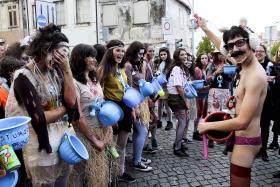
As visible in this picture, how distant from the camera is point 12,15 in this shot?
26.4m

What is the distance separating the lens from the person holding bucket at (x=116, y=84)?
3.93 metres

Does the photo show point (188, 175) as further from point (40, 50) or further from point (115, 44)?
point (40, 50)

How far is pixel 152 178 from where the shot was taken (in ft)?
14.3

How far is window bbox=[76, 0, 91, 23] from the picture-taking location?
24.4 metres

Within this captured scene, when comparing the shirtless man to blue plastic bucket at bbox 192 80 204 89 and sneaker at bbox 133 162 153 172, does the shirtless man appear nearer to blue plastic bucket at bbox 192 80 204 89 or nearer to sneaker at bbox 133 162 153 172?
sneaker at bbox 133 162 153 172

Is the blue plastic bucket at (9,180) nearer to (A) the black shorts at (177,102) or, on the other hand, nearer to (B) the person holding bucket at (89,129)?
(B) the person holding bucket at (89,129)

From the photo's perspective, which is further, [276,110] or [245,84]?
[276,110]

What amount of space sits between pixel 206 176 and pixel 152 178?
32.0 inches

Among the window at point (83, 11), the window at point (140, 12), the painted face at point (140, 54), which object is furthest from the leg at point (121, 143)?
the window at point (83, 11)

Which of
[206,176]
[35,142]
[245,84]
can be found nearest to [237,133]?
[245,84]

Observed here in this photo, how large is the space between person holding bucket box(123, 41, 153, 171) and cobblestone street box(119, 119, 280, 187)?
0.19m

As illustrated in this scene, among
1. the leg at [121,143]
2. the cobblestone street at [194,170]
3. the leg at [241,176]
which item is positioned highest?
the leg at [241,176]

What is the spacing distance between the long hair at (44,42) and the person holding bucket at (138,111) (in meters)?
2.24

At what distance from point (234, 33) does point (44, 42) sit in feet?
5.22
